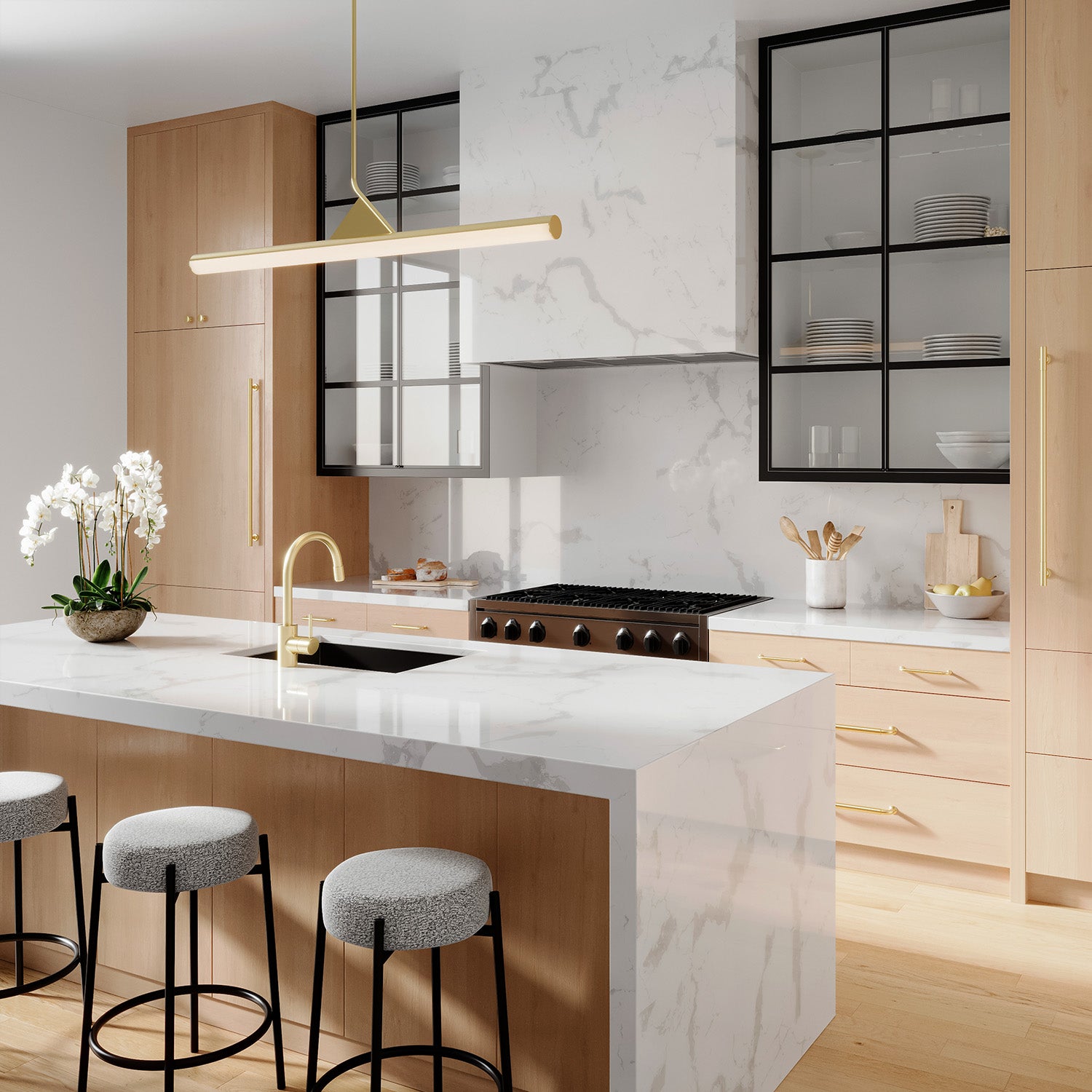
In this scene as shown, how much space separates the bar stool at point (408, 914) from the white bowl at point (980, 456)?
2.45 meters

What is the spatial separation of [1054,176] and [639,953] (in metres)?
2.68

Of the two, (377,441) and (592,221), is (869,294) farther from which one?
(377,441)

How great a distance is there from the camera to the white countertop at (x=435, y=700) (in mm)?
1998

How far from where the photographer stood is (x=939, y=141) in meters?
3.91

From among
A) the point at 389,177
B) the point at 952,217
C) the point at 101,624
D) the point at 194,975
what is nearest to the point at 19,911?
the point at 194,975

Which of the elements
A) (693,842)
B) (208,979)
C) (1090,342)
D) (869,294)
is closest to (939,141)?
(869,294)

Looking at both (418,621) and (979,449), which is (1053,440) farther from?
(418,621)

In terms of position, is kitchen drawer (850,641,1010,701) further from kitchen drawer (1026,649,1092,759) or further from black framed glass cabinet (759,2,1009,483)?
black framed glass cabinet (759,2,1009,483)

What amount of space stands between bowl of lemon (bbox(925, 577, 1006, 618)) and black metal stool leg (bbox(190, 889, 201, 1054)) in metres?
2.60

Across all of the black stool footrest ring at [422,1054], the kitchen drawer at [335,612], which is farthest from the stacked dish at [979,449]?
the black stool footrest ring at [422,1054]

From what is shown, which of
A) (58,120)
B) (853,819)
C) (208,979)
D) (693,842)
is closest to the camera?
(693,842)

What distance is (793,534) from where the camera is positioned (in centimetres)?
425

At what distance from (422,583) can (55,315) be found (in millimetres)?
1974

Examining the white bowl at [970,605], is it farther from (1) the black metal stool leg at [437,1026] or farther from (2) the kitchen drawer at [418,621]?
(1) the black metal stool leg at [437,1026]
